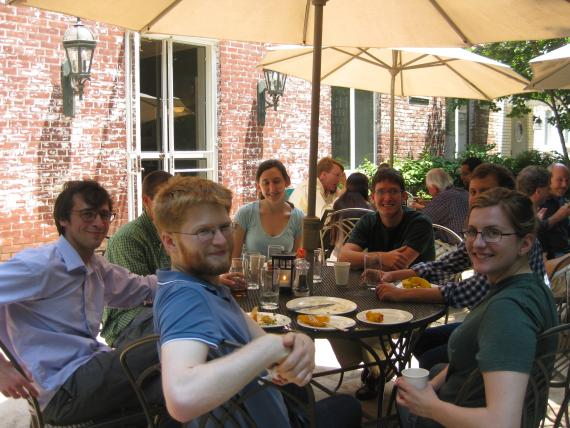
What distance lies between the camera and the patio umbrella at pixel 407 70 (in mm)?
6988

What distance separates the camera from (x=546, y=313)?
200 cm

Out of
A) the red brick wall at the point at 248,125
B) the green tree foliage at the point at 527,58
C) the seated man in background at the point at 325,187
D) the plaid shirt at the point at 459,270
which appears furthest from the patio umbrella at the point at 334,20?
the green tree foliage at the point at 527,58

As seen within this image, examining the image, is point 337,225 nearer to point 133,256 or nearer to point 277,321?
point 133,256

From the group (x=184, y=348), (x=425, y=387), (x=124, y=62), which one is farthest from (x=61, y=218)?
(x=124, y=62)

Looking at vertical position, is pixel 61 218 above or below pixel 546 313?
above

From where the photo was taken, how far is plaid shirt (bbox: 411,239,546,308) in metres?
2.93

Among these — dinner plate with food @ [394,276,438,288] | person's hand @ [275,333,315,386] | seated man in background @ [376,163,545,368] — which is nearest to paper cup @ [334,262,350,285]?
seated man in background @ [376,163,545,368]

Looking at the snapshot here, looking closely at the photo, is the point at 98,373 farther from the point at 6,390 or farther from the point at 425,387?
the point at 425,387

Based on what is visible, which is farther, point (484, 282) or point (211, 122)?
point (211, 122)

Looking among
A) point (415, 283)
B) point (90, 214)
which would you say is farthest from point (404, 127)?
point (90, 214)

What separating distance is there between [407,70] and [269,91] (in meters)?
2.44

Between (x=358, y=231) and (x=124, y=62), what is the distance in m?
4.93

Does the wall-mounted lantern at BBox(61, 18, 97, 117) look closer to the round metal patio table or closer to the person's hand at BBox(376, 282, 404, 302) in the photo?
the round metal patio table

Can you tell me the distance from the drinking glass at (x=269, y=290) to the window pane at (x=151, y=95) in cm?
575
